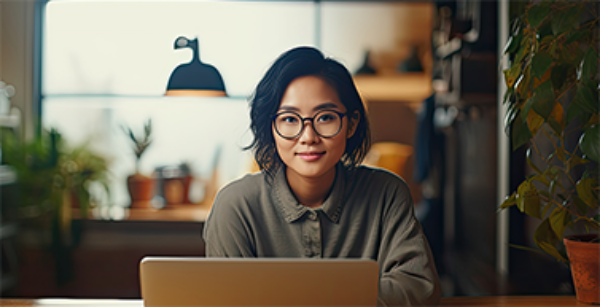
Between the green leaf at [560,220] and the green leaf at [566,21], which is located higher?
the green leaf at [566,21]

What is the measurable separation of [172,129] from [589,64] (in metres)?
3.11

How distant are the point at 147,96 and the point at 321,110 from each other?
273 cm

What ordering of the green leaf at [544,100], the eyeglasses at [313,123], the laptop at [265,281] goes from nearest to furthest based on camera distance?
the laptop at [265,281]
the green leaf at [544,100]
the eyeglasses at [313,123]

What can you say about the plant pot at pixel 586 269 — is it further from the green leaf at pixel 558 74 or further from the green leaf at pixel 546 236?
the green leaf at pixel 558 74

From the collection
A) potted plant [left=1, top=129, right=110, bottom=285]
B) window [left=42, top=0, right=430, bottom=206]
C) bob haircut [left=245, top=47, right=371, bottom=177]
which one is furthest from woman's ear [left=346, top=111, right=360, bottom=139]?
potted plant [left=1, top=129, right=110, bottom=285]

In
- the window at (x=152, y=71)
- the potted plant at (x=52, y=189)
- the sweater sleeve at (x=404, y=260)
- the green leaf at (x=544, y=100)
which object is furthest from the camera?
the window at (x=152, y=71)

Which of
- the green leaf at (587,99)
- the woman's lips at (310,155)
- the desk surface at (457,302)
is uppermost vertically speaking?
the green leaf at (587,99)

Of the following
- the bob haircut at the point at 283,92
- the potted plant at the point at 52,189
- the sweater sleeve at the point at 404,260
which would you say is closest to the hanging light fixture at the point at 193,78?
the bob haircut at the point at 283,92

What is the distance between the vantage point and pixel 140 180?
378 centimetres

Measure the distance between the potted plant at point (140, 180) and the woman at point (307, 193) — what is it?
2460 millimetres

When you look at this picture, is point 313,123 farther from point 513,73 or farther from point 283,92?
point 513,73

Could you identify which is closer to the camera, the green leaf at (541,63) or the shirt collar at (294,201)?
the green leaf at (541,63)

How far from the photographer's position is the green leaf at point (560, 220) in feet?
4.69

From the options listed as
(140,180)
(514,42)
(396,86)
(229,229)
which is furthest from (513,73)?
(140,180)
